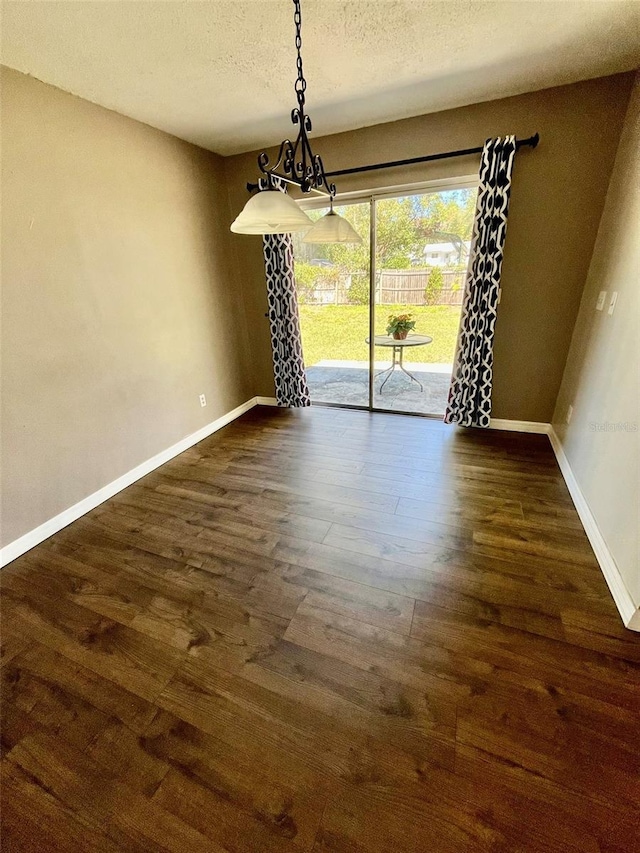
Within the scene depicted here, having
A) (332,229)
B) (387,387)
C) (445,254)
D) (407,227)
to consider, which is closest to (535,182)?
(445,254)

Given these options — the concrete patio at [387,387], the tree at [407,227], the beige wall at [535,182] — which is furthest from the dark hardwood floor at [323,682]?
the tree at [407,227]

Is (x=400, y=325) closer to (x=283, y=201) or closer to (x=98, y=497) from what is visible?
(x=283, y=201)

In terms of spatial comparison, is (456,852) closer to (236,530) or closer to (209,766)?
(209,766)

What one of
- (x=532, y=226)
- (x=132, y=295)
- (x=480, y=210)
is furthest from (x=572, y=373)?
(x=132, y=295)

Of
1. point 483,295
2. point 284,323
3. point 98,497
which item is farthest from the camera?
point 284,323

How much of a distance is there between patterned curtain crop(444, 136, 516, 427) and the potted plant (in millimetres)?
545

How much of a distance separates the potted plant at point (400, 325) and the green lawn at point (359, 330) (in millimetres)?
40

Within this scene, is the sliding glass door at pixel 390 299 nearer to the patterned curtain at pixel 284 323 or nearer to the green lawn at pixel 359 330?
the green lawn at pixel 359 330

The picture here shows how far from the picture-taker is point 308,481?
2.57 metres

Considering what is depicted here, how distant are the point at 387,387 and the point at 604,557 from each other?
258cm

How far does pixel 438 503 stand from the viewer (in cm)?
225

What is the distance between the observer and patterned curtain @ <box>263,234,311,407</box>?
3258mm

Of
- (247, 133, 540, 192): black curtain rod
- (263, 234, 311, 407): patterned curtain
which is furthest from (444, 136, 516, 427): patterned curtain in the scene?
(263, 234, 311, 407): patterned curtain

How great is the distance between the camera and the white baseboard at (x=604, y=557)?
4.77 ft
